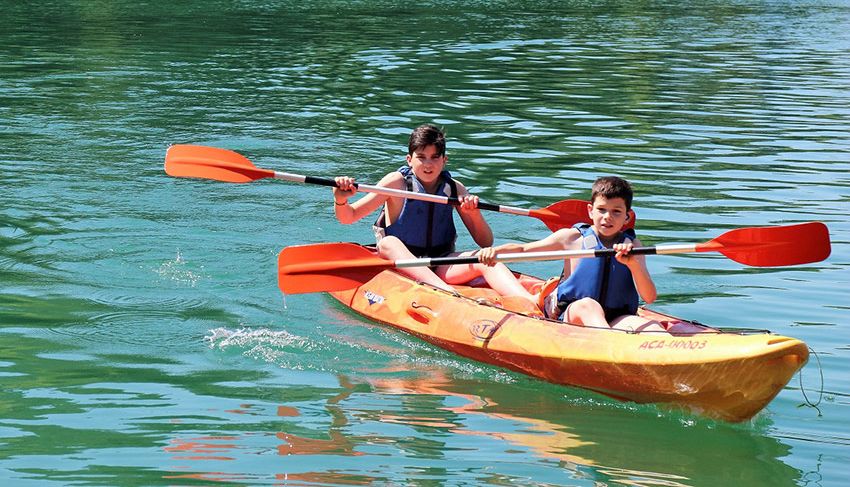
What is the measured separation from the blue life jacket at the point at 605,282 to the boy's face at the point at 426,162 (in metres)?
1.49

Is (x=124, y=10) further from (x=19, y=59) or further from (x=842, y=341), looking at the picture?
(x=842, y=341)

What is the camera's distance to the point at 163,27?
25.2 metres

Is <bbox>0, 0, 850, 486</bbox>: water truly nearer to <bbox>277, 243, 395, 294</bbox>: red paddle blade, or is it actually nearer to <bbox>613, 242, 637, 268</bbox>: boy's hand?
<bbox>277, 243, 395, 294</bbox>: red paddle blade

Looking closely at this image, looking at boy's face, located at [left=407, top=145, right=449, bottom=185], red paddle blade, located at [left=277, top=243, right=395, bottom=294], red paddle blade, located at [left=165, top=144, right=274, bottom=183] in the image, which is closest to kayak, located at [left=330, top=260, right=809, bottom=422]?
red paddle blade, located at [left=277, top=243, right=395, bottom=294]

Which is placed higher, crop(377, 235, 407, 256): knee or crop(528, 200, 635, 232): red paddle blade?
crop(528, 200, 635, 232): red paddle blade

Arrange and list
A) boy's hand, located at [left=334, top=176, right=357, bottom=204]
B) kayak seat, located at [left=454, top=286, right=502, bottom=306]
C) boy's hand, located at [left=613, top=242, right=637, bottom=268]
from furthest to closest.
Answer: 1. boy's hand, located at [left=334, top=176, right=357, bottom=204]
2. kayak seat, located at [left=454, top=286, right=502, bottom=306]
3. boy's hand, located at [left=613, top=242, right=637, bottom=268]

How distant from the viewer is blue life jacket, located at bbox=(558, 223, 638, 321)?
6.89 m

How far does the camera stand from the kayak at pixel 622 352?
595cm

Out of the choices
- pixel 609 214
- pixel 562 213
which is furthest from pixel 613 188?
pixel 562 213

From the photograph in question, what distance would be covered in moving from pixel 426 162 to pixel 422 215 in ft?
1.49

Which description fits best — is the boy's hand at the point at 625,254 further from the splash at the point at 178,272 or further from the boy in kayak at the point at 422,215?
the splash at the point at 178,272

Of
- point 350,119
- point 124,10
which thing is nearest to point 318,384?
point 350,119

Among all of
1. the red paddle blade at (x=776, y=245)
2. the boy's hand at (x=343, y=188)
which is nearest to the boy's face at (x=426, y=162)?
the boy's hand at (x=343, y=188)

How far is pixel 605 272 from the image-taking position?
6887mm
